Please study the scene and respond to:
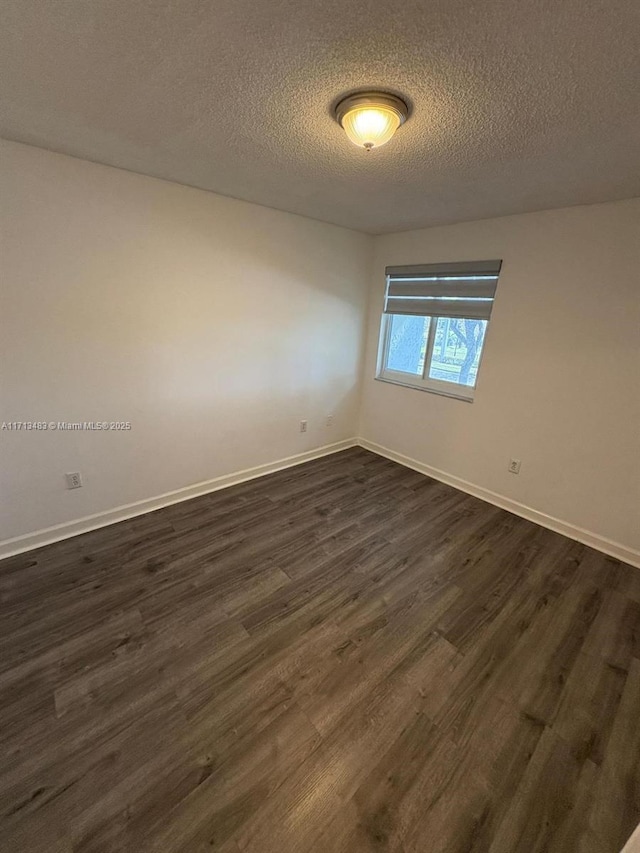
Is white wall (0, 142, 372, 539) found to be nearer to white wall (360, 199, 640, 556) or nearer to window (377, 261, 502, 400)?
window (377, 261, 502, 400)

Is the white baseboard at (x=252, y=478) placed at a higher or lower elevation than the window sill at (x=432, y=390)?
lower

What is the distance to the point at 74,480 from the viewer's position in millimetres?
2230

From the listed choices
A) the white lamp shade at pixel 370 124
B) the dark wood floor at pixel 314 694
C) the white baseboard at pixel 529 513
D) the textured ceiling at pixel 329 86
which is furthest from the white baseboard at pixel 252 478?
the white lamp shade at pixel 370 124

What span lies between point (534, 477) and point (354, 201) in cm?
248

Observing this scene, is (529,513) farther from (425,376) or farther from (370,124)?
(370,124)

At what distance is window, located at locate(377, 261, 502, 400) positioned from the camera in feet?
9.21

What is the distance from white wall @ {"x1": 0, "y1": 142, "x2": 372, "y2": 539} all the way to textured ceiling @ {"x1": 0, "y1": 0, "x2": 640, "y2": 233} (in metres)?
0.28

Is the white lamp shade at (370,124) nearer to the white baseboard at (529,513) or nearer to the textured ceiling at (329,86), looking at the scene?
the textured ceiling at (329,86)

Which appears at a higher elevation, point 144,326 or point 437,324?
point 437,324

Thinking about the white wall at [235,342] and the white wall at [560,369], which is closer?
the white wall at [235,342]

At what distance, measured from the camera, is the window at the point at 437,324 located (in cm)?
281

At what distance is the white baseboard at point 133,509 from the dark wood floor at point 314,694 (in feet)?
0.30

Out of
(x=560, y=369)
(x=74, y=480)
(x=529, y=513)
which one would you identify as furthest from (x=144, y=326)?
(x=529, y=513)

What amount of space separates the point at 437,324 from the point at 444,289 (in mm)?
319
